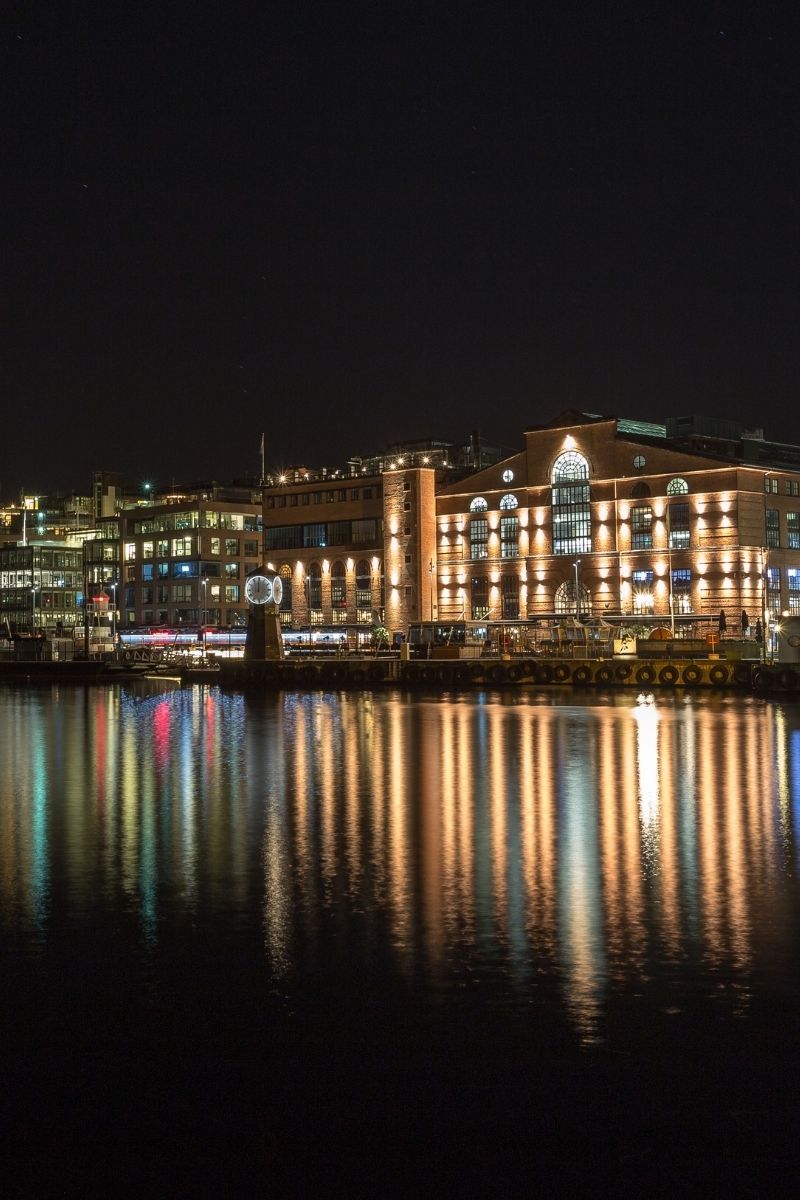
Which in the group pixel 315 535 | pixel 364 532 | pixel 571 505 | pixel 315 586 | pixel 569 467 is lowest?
pixel 315 586

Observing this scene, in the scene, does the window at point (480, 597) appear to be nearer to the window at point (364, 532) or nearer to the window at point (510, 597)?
the window at point (510, 597)

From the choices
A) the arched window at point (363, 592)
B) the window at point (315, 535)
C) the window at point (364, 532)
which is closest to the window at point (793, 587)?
the arched window at point (363, 592)

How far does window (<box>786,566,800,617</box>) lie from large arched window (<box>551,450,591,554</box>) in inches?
670

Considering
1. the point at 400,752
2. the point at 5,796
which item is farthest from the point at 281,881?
the point at 400,752

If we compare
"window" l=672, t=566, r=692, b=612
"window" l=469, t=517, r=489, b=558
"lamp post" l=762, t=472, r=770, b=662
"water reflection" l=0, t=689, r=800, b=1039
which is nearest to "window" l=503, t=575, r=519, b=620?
"window" l=469, t=517, r=489, b=558

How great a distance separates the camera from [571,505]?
391ft

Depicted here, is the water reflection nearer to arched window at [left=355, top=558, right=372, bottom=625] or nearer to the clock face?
the clock face

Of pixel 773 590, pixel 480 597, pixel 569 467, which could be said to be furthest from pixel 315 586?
pixel 773 590

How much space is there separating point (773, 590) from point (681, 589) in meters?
7.36

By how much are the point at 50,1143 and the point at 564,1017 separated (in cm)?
528

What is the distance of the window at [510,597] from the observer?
4860 inches

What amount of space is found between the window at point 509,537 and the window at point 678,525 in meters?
16.2

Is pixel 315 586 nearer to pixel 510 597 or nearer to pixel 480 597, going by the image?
pixel 480 597

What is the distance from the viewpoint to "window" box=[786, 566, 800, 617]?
11119 centimetres
